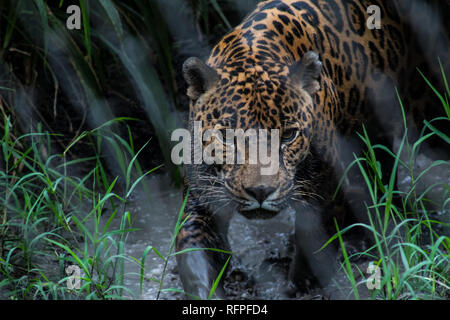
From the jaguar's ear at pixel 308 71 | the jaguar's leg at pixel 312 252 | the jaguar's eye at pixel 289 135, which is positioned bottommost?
the jaguar's leg at pixel 312 252

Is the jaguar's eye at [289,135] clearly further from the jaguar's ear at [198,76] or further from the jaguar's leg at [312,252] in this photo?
the jaguar's leg at [312,252]

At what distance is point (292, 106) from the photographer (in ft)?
12.5

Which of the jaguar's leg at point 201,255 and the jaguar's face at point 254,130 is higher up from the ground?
the jaguar's face at point 254,130

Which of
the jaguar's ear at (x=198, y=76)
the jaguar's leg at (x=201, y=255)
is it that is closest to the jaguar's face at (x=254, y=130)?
the jaguar's ear at (x=198, y=76)

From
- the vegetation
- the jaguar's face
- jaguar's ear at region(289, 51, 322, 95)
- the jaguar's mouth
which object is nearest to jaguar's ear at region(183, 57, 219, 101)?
the jaguar's face

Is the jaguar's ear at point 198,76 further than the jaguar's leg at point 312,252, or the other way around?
the jaguar's leg at point 312,252

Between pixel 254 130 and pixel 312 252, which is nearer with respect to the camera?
pixel 254 130

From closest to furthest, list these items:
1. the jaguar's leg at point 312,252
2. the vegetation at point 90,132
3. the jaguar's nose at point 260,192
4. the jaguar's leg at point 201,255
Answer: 1. the jaguar's nose at point 260,192
2. the jaguar's leg at point 201,255
3. the vegetation at point 90,132
4. the jaguar's leg at point 312,252

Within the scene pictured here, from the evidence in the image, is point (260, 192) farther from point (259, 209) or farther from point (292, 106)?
point (292, 106)

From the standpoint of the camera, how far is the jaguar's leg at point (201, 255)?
3.91m

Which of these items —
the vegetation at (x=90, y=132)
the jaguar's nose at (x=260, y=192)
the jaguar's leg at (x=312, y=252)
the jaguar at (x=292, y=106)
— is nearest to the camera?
the jaguar's nose at (x=260, y=192)

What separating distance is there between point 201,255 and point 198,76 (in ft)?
3.31

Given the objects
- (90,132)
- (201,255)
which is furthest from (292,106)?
(90,132)
